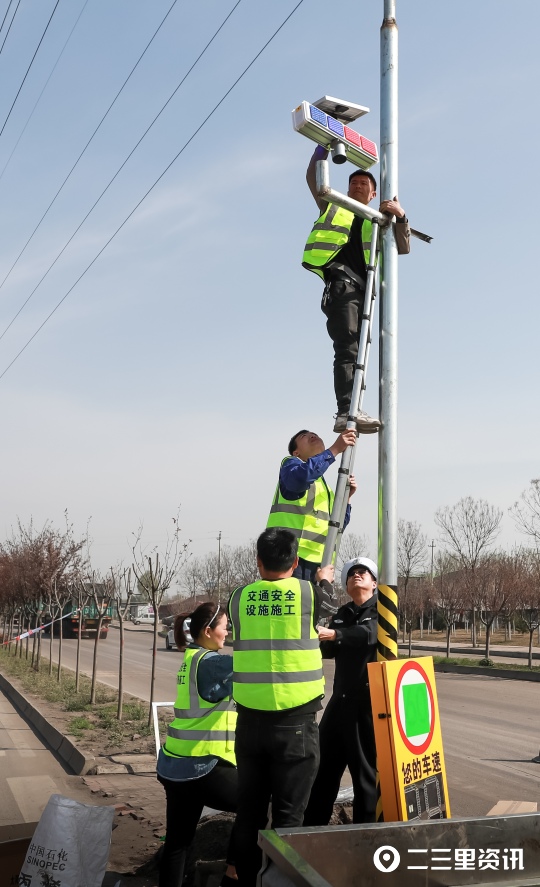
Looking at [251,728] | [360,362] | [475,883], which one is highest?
[360,362]

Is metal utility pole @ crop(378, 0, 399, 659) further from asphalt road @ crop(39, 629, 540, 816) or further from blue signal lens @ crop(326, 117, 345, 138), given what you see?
asphalt road @ crop(39, 629, 540, 816)

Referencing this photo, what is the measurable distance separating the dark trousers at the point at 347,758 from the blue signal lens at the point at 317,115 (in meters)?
3.46

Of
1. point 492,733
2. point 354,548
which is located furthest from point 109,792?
point 354,548

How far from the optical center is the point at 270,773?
438cm

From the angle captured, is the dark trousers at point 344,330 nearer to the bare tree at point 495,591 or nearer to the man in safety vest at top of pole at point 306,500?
the man in safety vest at top of pole at point 306,500

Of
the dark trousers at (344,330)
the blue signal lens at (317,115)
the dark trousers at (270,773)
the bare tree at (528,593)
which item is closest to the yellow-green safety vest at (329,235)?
the dark trousers at (344,330)

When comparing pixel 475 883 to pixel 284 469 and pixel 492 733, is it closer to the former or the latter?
pixel 284 469

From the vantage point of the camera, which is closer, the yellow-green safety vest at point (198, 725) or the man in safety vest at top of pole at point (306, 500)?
the yellow-green safety vest at point (198, 725)

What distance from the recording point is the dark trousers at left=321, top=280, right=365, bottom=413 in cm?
572

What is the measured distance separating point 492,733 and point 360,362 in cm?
1118

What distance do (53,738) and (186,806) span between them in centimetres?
813

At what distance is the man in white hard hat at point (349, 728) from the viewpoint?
5152 millimetres

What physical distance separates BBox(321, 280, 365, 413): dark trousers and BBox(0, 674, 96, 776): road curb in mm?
6277

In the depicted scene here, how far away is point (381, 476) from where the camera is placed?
5.40m
